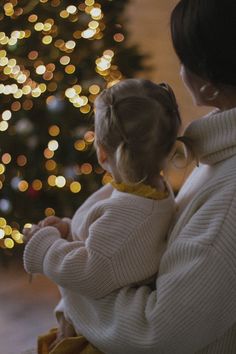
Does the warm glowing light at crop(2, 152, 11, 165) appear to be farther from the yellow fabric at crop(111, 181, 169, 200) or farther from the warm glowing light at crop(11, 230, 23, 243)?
the yellow fabric at crop(111, 181, 169, 200)

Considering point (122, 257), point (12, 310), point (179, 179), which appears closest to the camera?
point (122, 257)

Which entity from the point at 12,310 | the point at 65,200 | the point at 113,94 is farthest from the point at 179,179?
the point at 113,94

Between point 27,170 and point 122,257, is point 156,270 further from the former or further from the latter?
point 27,170

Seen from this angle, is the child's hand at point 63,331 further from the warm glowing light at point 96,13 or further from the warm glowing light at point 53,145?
the warm glowing light at point 96,13

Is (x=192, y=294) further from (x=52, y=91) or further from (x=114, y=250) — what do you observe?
(x=52, y=91)

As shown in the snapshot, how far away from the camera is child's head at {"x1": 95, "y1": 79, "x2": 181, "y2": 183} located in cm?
115

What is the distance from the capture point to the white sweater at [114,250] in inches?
43.7

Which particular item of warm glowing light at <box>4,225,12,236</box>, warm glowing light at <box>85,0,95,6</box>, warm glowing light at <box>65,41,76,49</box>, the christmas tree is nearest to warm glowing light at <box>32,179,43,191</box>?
the christmas tree

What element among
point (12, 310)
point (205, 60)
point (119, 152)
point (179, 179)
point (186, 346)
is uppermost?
point (205, 60)

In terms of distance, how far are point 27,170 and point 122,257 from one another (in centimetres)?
170

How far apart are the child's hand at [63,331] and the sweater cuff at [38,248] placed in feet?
0.47

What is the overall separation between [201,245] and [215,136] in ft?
0.71

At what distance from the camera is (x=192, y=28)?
1.00 meters

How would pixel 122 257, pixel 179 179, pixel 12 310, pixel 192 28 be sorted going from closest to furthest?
pixel 192 28
pixel 122 257
pixel 12 310
pixel 179 179
